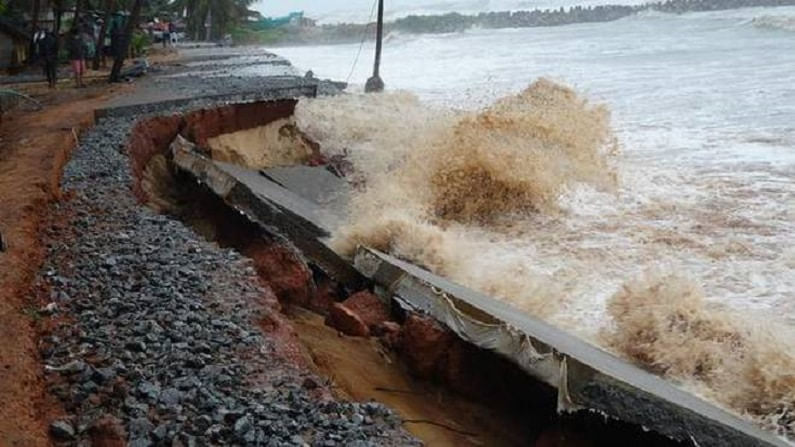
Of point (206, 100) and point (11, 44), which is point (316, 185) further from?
point (11, 44)

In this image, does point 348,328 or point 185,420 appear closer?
point 185,420

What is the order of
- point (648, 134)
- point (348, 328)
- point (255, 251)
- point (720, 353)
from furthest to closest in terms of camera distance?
point (648, 134) < point (255, 251) < point (348, 328) < point (720, 353)

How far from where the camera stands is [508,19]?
62.2 meters

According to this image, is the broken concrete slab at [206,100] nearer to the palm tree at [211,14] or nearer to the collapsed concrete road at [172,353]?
the collapsed concrete road at [172,353]

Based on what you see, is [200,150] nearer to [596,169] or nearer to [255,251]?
[255,251]

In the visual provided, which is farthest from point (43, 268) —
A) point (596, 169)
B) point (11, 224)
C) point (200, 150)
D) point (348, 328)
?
point (596, 169)

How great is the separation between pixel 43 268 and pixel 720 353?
13.4 feet

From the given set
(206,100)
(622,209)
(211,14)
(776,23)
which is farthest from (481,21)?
(622,209)

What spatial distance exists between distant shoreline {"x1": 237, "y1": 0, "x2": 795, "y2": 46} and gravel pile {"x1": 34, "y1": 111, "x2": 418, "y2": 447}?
4487 cm

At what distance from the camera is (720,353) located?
475 centimetres

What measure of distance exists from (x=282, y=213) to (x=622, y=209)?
4379 millimetres

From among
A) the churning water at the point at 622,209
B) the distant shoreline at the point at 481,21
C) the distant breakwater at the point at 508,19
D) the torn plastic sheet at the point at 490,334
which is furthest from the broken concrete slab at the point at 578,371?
the distant shoreline at the point at 481,21

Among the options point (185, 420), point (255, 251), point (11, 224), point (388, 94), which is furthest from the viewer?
point (388, 94)

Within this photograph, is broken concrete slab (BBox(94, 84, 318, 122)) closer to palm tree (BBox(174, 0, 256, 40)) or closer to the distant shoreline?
the distant shoreline
